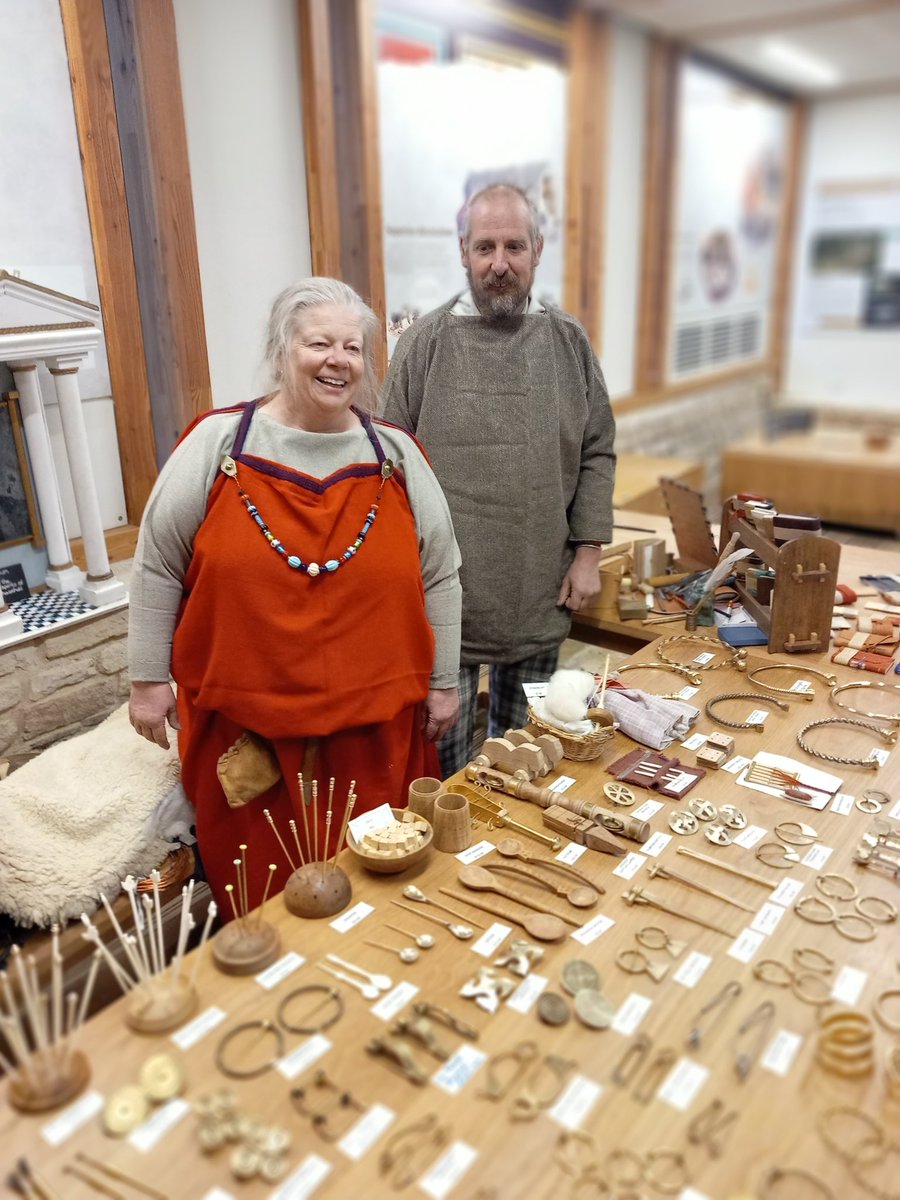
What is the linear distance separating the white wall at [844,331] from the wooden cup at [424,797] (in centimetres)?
763

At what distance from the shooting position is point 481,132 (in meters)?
4.12

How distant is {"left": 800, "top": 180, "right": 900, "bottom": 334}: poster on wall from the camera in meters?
7.66

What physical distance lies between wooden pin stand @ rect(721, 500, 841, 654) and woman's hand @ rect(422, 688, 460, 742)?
2.79 ft

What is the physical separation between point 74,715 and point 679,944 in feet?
6.42

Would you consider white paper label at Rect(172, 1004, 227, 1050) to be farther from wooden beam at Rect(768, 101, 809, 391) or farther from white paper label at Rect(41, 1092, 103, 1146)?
wooden beam at Rect(768, 101, 809, 391)

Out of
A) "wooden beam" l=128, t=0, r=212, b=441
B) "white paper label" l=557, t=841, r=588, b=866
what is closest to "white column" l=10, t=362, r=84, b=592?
"wooden beam" l=128, t=0, r=212, b=441

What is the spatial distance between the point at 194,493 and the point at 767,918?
1.24 meters

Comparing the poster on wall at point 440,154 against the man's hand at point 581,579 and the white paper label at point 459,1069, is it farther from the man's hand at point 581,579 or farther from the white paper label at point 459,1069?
the white paper label at point 459,1069

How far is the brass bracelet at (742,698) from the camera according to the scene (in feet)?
6.34

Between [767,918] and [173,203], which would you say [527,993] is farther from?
[173,203]

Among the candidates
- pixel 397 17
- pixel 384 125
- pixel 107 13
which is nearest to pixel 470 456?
pixel 107 13

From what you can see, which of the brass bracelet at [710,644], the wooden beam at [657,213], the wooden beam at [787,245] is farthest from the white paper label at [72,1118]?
the wooden beam at [787,245]

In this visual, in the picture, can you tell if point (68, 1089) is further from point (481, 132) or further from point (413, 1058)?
point (481, 132)

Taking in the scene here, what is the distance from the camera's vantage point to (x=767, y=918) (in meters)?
1.38
